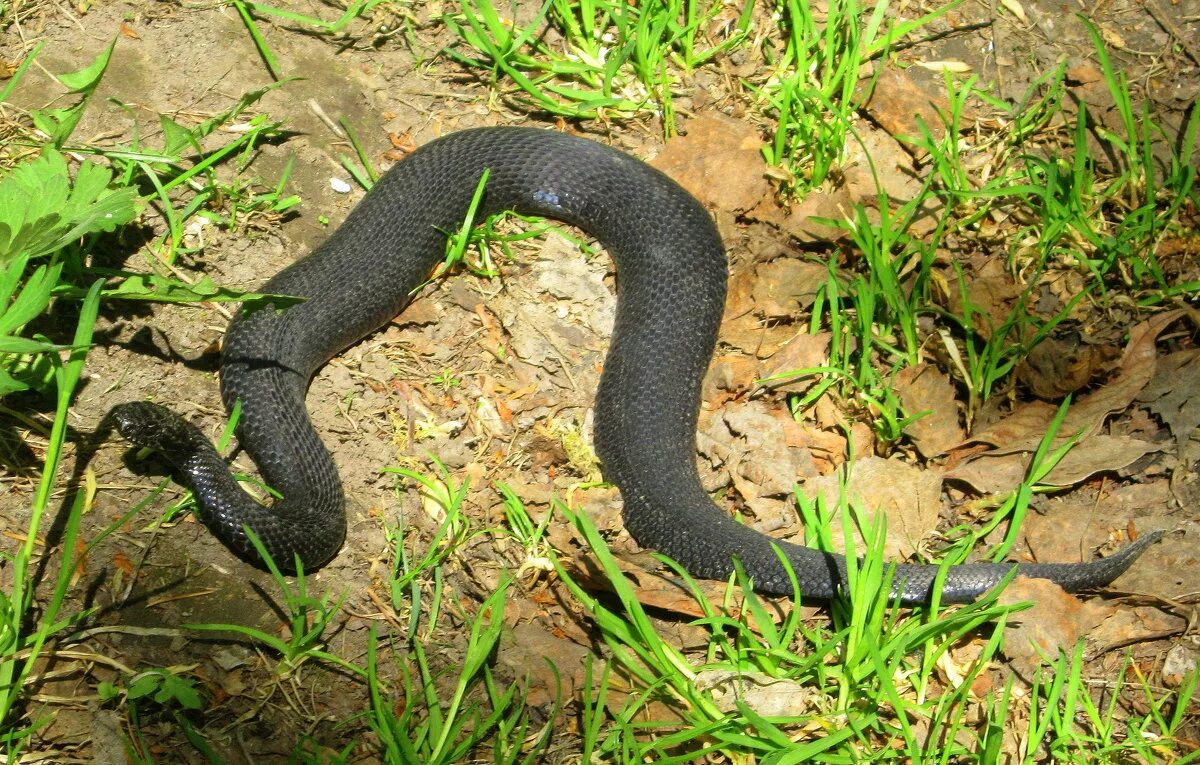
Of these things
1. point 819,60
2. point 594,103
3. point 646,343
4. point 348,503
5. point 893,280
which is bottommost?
point 348,503

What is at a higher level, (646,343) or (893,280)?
(893,280)

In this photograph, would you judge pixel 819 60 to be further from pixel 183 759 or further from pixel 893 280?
pixel 183 759

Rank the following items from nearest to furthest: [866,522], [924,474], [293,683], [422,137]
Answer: [293,683], [866,522], [924,474], [422,137]

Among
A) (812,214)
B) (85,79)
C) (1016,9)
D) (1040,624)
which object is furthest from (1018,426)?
(85,79)

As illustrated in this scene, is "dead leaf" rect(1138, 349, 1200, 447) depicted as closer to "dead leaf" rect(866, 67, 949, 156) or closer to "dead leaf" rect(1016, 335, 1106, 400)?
"dead leaf" rect(1016, 335, 1106, 400)

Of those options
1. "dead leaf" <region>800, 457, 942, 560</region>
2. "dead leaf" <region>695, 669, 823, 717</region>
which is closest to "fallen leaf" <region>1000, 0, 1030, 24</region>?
"dead leaf" <region>800, 457, 942, 560</region>

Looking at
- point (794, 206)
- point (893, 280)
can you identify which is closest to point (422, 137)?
point (794, 206)

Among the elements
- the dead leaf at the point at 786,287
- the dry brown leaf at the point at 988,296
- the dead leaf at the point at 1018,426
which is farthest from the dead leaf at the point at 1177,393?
the dead leaf at the point at 786,287

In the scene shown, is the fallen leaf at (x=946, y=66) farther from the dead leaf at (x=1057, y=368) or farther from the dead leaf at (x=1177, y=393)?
the dead leaf at (x=1177, y=393)
